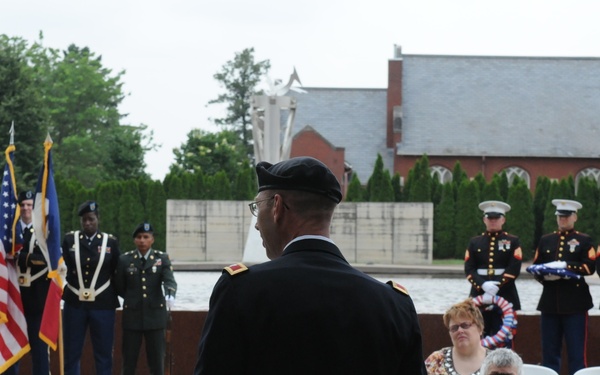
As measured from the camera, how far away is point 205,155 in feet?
165

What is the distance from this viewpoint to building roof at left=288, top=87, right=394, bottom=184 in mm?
58094

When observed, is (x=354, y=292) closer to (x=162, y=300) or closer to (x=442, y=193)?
(x=162, y=300)

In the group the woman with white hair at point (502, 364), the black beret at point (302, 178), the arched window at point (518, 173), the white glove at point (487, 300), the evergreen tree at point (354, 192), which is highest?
the arched window at point (518, 173)

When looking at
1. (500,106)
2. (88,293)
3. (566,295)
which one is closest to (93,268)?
(88,293)

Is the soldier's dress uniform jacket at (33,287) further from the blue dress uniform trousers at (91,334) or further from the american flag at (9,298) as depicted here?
the blue dress uniform trousers at (91,334)

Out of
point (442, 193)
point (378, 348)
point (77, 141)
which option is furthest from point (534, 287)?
point (77, 141)

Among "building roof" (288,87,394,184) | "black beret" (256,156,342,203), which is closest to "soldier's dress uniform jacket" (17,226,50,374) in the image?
"black beret" (256,156,342,203)

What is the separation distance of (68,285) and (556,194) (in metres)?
33.1

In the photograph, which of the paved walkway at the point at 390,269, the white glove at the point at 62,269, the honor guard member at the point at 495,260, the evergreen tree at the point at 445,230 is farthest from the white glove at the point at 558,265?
the evergreen tree at the point at 445,230

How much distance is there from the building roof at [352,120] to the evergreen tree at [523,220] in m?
17.8

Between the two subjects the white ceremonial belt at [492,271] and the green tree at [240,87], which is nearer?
the white ceremonial belt at [492,271]

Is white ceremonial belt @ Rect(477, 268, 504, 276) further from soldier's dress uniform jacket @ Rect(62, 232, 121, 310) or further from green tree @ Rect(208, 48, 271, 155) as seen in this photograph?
green tree @ Rect(208, 48, 271, 155)

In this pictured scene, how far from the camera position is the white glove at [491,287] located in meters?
10.5

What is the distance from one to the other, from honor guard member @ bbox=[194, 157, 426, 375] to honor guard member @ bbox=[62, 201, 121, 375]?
7.11 m
